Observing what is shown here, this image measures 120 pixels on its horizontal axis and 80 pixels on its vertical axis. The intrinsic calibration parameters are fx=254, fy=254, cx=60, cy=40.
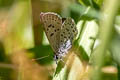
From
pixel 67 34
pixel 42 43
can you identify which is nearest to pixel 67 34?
pixel 67 34

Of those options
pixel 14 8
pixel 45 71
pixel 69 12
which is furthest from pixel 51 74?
pixel 14 8

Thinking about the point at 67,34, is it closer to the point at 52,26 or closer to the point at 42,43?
the point at 52,26

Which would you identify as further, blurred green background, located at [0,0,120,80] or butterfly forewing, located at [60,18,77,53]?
butterfly forewing, located at [60,18,77,53]

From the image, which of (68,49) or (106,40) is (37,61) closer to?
(68,49)

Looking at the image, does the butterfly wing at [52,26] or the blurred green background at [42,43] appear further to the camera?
the butterfly wing at [52,26]

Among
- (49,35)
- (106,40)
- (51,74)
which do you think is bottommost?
(51,74)
